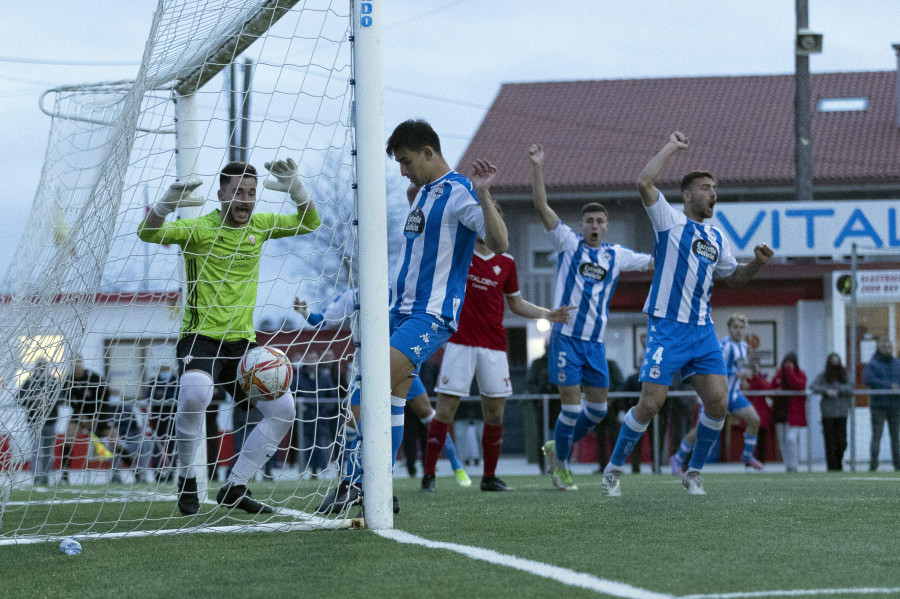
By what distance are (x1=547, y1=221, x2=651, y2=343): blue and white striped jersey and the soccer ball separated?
12.5 feet

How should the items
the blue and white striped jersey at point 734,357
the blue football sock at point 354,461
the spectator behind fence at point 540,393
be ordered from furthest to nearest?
the spectator behind fence at point 540,393 → the blue and white striped jersey at point 734,357 → the blue football sock at point 354,461

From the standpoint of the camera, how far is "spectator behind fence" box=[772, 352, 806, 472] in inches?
594

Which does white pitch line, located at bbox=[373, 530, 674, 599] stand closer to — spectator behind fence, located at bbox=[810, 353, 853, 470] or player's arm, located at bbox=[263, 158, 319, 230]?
player's arm, located at bbox=[263, 158, 319, 230]

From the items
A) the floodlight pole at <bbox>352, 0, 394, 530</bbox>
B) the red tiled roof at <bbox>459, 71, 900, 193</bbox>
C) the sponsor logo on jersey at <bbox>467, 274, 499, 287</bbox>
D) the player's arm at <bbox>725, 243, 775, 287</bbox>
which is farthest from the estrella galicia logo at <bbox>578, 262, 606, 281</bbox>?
the red tiled roof at <bbox>459, 71, 900, 193</bbox>

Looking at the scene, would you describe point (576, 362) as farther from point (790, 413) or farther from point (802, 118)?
point (802, 118)

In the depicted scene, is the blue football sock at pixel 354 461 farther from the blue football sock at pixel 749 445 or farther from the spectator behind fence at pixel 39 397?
the blue football sock at pixel 749 445

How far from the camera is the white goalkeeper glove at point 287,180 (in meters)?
5.64

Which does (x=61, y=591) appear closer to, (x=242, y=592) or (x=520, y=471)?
(x=242, y=592)

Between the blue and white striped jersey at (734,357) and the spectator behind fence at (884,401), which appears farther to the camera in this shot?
the spectator behind fence at (884,401)

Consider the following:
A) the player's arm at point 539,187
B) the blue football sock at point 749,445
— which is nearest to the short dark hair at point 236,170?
the player's arm at point 539,187

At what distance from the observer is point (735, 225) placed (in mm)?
18969

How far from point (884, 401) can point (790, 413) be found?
1296 mm

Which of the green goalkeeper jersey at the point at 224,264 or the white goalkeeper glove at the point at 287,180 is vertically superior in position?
the white goalkeeper glove at the point at 287,180

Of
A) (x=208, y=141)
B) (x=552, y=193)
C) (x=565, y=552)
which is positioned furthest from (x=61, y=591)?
(x=552, y=193)
